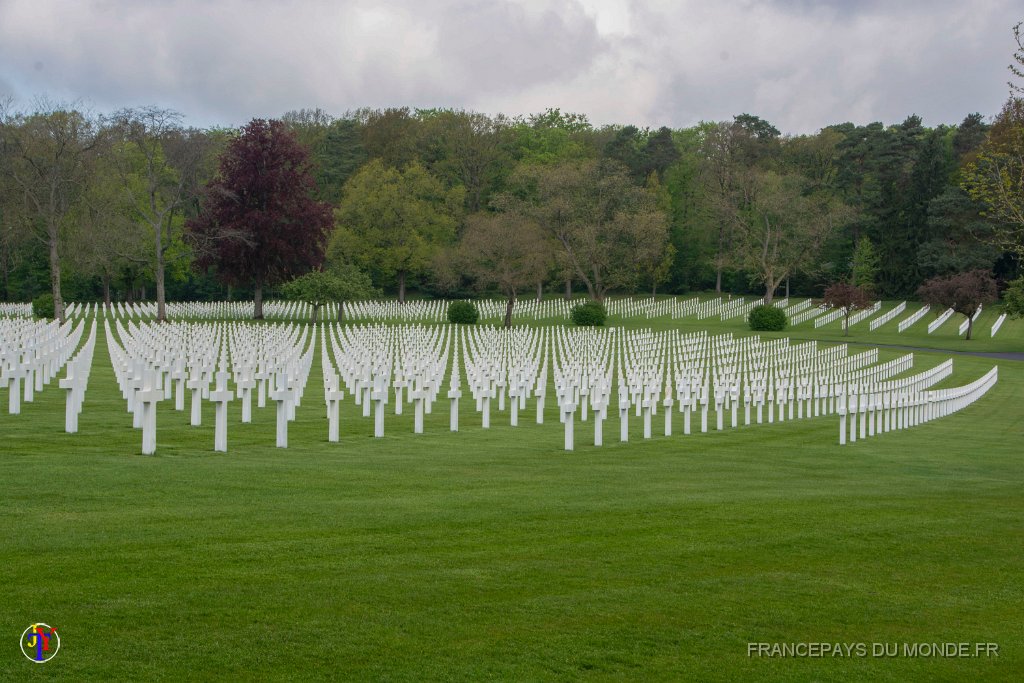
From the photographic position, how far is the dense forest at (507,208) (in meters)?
58.1

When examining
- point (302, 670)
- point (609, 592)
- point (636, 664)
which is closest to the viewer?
point (302, 670)

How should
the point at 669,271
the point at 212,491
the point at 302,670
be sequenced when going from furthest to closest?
the point at 669,271 → the point at 212,491 → the point at 302,670

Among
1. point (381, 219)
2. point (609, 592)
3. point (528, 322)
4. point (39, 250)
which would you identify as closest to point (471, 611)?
point (609, 592)

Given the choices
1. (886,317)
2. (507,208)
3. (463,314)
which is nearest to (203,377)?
(463,314)

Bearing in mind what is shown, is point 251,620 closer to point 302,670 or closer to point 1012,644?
point 302,670

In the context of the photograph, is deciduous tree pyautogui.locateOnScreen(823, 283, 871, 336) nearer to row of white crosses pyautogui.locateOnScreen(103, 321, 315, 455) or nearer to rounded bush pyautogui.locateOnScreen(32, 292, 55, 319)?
row of white crosses pyautogui.locateOnScreen(103, 321, 315, 455)

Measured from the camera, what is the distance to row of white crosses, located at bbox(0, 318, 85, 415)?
13.6 meters

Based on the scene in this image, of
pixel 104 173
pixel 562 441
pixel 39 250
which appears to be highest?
pixel 104 173

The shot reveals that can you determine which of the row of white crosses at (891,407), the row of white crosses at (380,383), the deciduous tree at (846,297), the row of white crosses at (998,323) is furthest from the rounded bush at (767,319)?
the row of white crosses at (891,407)

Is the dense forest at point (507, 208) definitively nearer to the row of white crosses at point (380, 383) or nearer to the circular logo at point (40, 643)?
the row of white crosses at point (380, 383)

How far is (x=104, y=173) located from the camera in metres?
73.1

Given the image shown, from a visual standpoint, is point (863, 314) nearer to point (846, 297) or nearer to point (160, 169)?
point (846, 297)

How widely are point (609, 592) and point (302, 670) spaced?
2037 mm

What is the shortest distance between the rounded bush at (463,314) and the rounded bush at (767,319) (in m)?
15.6
